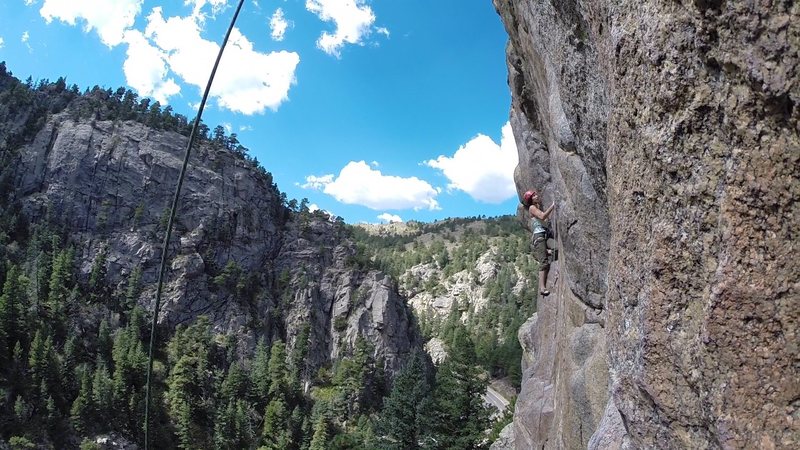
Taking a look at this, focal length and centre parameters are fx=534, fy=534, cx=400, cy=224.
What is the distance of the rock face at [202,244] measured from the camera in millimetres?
103500

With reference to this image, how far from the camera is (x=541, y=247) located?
1442 centimetres

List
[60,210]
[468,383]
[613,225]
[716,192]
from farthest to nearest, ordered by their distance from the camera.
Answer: [60,210] → [468,383] → [613,225] → [716,192]

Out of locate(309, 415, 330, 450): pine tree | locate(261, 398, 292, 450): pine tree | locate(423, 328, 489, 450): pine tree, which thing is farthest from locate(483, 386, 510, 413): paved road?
locate(423, 328, 489, 450): pine tree

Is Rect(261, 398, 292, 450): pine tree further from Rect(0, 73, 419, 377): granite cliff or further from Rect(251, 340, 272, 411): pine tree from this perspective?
Rect(0, 73, 419, 377): granite cliff

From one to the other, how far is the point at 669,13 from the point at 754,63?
0.98 m

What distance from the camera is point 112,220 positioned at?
4232 inches

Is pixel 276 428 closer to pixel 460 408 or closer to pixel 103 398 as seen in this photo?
pixel 103 398

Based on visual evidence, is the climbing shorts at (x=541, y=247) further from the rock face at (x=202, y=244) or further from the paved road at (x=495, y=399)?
the rock face at (x=202, y=244)

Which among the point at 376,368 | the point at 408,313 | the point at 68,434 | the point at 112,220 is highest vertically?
the point at 112,220

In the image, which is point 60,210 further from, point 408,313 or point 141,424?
point 408,313

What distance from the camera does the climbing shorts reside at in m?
14.2

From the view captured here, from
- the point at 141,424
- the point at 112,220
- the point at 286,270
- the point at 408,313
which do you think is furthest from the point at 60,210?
the point at 408,313

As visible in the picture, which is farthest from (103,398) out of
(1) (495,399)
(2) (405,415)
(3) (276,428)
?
(1) (495,399)

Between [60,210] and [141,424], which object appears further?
[60,210]
